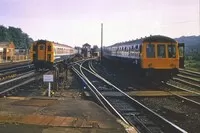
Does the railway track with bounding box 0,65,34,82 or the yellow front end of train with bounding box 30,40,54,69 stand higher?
the yellow front end of train with bounding box 30,40,54,69

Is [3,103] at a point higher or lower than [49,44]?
lower

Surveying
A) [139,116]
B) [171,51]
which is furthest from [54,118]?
[171,51]

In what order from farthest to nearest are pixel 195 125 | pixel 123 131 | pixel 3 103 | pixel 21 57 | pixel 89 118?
pixel 21 57 → pixel 3 103 → pixel 195 125 → pixel 89 118 → pixel 123 131

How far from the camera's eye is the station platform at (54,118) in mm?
8320

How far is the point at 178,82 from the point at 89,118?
16460mm

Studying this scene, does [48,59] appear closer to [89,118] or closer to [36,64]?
[36,64]

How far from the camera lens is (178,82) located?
2552cm

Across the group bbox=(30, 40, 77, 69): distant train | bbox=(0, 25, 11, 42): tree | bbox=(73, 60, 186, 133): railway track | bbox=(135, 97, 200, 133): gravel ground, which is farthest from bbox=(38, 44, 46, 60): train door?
bbox=(0, 25, 11, 42): tree

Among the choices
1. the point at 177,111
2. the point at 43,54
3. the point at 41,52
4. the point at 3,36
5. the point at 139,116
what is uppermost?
the point at 3,36

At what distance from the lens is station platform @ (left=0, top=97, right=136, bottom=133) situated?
27.3 feet

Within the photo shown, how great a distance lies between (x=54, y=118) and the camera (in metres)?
9.53

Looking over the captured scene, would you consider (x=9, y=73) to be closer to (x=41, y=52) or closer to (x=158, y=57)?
(x=41, y=52)

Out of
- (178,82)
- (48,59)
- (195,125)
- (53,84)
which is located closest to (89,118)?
(195,125)

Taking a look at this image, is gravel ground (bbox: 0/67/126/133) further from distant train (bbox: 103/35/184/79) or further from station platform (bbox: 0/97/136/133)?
distant train (bbox: 103/35/184/79)
